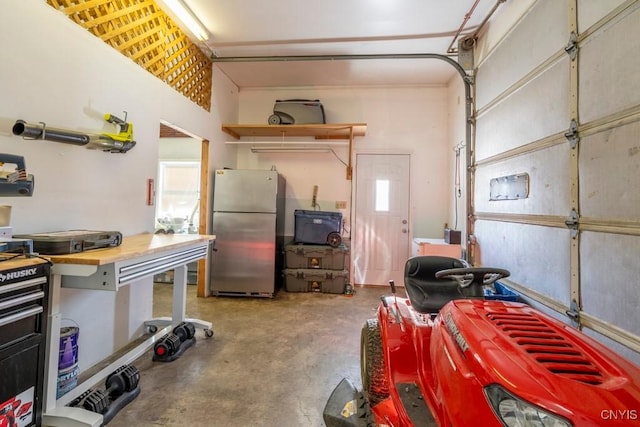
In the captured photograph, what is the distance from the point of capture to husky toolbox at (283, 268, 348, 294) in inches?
155

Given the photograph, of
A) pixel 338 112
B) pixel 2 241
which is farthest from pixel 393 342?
pixel 338 112

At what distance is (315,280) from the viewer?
3.98m

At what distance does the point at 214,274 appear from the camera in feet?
12.4

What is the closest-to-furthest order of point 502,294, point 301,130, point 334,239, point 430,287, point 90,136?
point 430,287 → point 90,136 → point 502,294 → point 334,239 → point 301,130

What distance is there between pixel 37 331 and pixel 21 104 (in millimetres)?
1213

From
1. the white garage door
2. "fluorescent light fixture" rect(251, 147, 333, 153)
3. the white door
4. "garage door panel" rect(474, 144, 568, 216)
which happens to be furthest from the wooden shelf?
"garage door panel" rect(474, 144, 568, 216)

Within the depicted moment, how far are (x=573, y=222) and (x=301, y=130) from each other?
3291mm

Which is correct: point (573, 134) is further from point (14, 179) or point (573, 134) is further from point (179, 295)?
point (179, 295)

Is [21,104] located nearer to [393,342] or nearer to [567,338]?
[393,342]

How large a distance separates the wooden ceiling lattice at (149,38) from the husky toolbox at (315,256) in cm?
219

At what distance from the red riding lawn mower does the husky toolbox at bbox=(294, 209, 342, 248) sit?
253cm

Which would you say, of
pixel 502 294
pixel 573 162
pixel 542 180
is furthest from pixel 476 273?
pixel 502 294

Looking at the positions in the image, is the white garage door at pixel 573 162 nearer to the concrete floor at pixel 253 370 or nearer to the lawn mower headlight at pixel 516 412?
the lawn mower headlight at pixel 516 412

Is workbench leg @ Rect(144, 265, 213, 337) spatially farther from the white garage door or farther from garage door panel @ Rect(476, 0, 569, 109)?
garage door panel @ Rect(476, 0, 569, 109)
